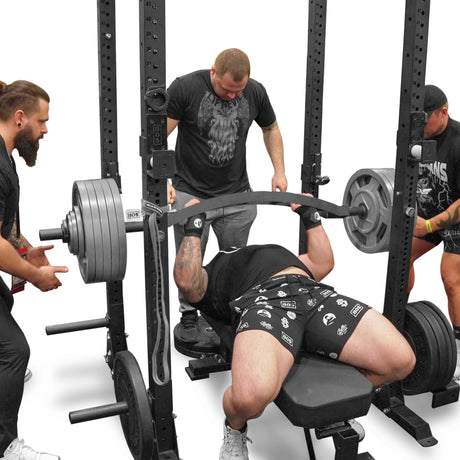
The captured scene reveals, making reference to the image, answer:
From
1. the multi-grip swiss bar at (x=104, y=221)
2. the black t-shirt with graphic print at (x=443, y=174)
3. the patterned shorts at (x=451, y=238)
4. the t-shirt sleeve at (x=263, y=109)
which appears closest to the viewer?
the multi-grip swiss bar at (x=104, y=221)

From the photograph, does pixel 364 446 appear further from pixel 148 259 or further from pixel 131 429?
pixel 148 259

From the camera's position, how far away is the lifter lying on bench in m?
2.47

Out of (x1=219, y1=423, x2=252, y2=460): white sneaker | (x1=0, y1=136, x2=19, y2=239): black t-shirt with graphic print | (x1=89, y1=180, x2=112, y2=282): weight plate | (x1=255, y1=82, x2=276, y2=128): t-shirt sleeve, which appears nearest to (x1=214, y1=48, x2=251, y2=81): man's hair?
(x1=255, y1=82, x2=276, y2=128): t-shirt sleeve

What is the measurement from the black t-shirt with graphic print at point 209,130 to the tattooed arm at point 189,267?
924 mm

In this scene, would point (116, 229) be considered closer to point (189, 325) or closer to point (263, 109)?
point (189, 325)

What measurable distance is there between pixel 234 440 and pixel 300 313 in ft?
2.18

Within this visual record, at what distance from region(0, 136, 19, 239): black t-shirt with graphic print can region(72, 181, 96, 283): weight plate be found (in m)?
0.29

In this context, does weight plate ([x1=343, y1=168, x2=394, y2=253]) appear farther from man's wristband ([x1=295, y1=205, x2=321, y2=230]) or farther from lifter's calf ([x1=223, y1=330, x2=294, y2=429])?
lifter's calf ([x1=223, y1=330, x2=294, y2=429])

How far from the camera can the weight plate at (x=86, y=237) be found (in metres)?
2.56

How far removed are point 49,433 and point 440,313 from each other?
2.21m

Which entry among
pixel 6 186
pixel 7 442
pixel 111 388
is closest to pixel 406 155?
pixel 6 186

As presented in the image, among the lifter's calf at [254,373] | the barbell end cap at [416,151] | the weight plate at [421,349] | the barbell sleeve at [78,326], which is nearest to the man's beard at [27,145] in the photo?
the barbell sleeve at [78,326]

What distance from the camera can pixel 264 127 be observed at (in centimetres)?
405

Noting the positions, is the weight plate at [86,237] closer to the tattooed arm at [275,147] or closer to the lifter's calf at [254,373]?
the lifter's calf at [254,373]
